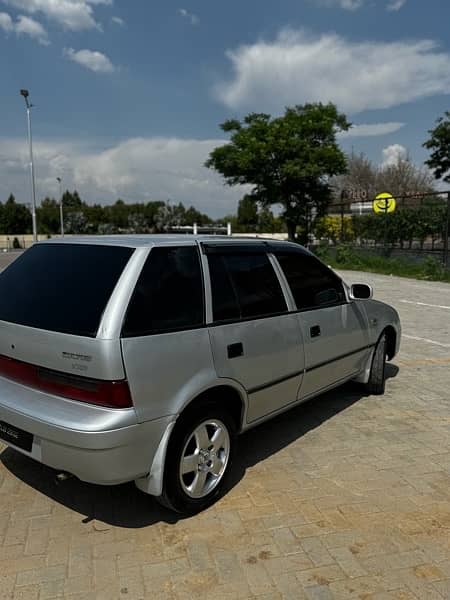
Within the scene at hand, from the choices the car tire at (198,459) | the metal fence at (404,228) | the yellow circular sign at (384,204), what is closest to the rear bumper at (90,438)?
the car tire at (198,459)

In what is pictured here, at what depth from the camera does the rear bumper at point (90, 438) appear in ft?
8.42

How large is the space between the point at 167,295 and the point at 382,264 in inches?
764

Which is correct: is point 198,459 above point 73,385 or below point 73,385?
below

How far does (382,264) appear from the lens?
21.0m

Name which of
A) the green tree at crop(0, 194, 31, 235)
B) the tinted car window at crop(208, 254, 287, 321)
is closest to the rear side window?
the tinted car window at crop(208, 254, 287, 321)

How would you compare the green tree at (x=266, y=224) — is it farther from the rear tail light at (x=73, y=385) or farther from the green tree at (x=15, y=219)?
the rear tail light at (x=73, y=385)

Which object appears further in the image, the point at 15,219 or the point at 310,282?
the point at 15,219

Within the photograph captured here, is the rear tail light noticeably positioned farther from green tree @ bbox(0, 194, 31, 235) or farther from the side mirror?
green tree @ bbox(0, 194, 31, 235)

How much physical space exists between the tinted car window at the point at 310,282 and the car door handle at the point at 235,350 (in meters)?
0.84

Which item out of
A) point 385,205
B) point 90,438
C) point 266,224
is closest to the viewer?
point 90,438

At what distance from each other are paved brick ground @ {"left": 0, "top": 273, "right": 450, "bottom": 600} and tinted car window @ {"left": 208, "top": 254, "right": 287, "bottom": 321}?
1.21 meters

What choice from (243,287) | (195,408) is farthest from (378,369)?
(195,408)

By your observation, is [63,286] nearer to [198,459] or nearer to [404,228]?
[198,459]

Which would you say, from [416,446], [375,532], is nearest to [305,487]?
[375,532]
